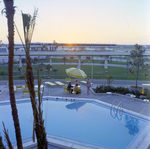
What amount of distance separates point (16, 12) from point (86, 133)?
4929 mm

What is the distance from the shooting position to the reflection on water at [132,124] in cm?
617

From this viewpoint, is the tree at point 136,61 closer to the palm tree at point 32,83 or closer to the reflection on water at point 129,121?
the reflection on water at point 129,121

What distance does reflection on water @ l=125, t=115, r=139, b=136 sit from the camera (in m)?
6.17

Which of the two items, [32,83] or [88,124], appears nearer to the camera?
[32,83]

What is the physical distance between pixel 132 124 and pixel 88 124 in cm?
198

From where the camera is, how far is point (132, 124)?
22.5 ft

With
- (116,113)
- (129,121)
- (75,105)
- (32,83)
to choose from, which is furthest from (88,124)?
(32,83)

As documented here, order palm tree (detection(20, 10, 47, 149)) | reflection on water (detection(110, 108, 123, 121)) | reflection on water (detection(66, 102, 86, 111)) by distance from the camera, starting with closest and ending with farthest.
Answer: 1. palm tree (detection(20, 10, 47, 149))
2. reflection on water (detection(110, 108, 123, 121))
3. reflection on water (detection(66, 102, 86, 111))

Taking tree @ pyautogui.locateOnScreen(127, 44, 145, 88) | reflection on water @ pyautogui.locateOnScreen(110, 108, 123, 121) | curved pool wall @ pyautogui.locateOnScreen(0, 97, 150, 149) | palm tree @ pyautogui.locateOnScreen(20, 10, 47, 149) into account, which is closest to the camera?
palm tree @ pyautogui.locateOnScreen(20, 10, 47, 149)

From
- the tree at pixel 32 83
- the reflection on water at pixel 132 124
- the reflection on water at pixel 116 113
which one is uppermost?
the tree at pixel 32 83

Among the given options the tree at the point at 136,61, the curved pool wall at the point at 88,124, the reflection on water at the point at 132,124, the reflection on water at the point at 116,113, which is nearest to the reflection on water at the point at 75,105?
the curved pool wall at the point at 88,124

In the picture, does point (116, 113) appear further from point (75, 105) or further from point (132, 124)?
point (75, 105)

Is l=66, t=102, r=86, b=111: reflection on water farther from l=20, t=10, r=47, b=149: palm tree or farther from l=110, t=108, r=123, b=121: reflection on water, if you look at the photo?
l=20, t=10, r=47, b=149: palm tree

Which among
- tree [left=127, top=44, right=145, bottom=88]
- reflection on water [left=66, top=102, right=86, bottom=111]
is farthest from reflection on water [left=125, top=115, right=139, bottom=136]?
tree [left=127, top=44, right=145, bottom=88]
